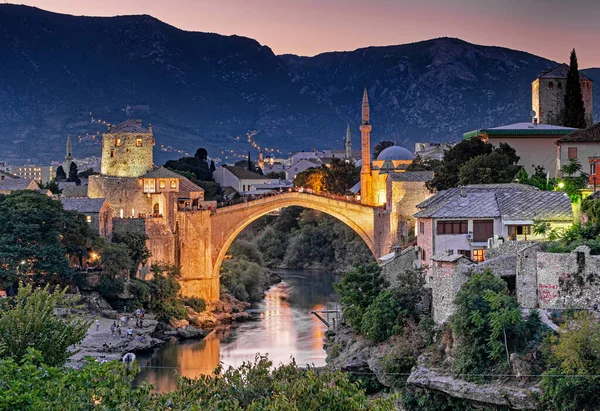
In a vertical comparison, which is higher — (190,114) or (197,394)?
(190,114)

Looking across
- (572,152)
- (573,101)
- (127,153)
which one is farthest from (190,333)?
(573,101)

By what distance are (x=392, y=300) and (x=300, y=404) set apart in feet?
52.4

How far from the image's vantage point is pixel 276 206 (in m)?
63.2

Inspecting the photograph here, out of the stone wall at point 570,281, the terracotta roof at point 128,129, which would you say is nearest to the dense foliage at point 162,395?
the stone wall at point 570,281

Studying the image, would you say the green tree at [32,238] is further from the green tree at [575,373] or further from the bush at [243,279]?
the green tree at [575,373]

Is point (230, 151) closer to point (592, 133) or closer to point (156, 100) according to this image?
point (156, 100)

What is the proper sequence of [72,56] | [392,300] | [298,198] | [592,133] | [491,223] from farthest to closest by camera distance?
[72,56] → [298,198] → [592,133] → [491,223] → [392,300]

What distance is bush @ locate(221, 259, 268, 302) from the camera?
2473 inches

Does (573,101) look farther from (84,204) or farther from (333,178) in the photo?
(333,178)

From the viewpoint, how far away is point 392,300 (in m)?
34.5

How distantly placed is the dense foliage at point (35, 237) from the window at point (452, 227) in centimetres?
1966

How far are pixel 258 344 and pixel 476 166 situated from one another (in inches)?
524

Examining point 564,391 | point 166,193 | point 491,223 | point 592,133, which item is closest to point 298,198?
point 166,193

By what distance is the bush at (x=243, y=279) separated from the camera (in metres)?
62.8
